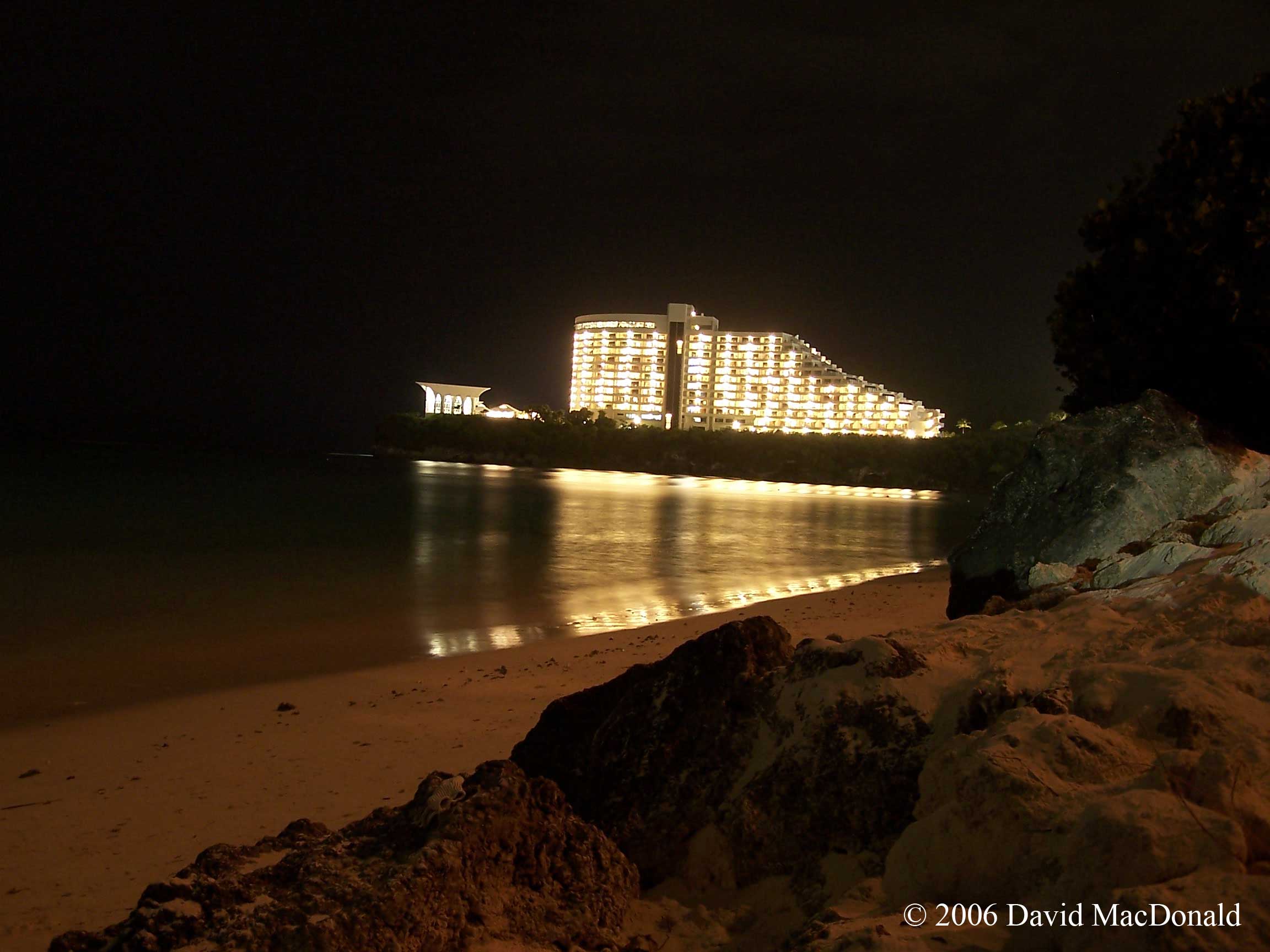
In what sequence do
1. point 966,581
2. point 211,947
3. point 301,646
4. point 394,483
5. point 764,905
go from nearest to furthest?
1. point 211,947
2. point 764,905
3. point 966,581
4. point 301,646
5. point 394,483

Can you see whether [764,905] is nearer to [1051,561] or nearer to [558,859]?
[558,859]

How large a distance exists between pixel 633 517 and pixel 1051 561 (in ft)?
88.7

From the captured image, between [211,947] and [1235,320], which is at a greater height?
[1235,320]

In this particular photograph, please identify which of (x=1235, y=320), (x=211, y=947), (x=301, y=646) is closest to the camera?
(x=211, y=947)

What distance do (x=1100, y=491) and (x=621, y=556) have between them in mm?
14458

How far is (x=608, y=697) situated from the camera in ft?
11.8

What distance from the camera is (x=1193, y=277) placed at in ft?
31.2

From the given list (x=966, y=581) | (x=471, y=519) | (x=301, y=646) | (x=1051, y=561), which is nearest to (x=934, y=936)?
(x=1051, y=561)

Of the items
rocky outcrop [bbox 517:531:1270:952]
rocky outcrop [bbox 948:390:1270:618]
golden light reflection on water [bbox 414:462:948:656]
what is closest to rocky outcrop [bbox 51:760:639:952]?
rocky outcrop [bbox 517:531:1270:952]

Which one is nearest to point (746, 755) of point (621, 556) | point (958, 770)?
point (958, 770)

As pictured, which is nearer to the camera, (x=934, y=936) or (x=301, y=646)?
(x=934, y=936)

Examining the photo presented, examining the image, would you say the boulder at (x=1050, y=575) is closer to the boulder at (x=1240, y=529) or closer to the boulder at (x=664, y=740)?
the boulder at (x=1240, y=529)

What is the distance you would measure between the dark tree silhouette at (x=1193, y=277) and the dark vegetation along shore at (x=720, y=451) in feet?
229

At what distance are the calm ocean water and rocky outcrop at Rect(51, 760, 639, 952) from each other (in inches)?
224
